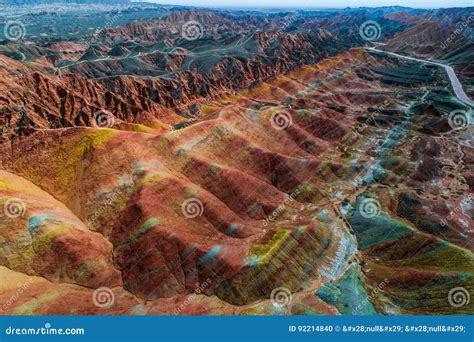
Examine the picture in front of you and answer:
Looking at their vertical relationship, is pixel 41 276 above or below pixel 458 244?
below

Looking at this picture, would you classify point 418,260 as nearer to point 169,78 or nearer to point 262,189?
point 262,189

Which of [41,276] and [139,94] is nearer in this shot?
[41,276]

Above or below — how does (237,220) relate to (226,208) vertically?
below

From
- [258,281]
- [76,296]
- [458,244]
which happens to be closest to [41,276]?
[76,296]

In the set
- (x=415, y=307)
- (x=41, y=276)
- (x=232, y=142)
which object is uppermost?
(x=232, y=142)

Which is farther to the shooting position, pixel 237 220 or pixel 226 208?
pixel 226 208

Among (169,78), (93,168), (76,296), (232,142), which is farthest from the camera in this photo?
(169,78)

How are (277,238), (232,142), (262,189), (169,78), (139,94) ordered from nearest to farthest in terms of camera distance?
(277,238) → (262,189) → (232,142) → (139,94) → (169,78)

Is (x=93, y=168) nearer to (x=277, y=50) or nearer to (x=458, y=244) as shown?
(x=458, y=244)

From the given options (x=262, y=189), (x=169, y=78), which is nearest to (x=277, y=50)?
(x=169, y=78)
